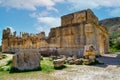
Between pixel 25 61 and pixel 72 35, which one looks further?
pixel 72 35

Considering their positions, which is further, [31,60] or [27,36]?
[27,36]

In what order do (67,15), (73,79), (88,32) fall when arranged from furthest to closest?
1. (67,15)
2. (88,32)
3. (73,79)

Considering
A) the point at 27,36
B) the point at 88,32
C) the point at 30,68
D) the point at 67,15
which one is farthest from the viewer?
the point at 27,36

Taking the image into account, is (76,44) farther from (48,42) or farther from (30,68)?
(30,68)

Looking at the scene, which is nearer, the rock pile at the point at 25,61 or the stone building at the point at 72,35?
the rock pile at the point at 25,61

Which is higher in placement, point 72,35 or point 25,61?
point 72,35

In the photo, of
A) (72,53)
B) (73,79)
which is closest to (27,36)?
(72,53)

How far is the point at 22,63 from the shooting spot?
10234mm

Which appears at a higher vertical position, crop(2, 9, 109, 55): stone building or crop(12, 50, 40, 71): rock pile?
crop(2, 9, 109, 55): stone building

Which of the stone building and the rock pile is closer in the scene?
the rock pile

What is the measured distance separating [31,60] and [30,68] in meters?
0.48

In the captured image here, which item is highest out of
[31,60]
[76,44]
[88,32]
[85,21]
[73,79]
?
[85,21]

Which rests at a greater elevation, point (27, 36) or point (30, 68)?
point (27, 36)

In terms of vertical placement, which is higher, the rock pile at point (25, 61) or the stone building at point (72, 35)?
the stone building at point (72, 35)
